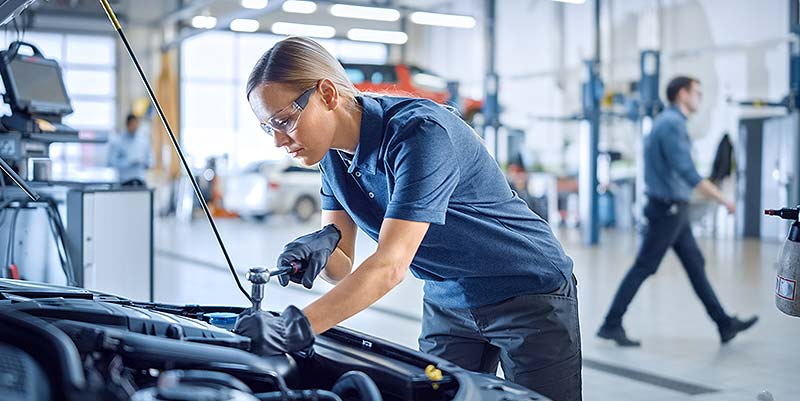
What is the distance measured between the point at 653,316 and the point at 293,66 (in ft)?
13.2

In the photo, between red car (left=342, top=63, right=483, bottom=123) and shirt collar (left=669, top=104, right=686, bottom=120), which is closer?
shirt collar (left=669, top=104, right=686, bottom=120)

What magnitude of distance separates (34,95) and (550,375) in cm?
300

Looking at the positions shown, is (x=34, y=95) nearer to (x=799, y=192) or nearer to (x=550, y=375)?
(x=550, y=375)

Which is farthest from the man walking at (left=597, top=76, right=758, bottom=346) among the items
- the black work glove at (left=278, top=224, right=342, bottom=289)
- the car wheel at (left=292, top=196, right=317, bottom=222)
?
the car wheel at (left=292, top=196, right=317, bottom=222)

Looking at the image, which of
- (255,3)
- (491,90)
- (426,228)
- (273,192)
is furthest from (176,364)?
(273,192)

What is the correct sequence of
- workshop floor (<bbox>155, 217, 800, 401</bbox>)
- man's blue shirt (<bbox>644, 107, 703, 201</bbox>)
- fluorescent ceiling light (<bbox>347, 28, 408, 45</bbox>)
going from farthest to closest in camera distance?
fluorescent ceiling light (<bbox>347, 28, 408, 45</bbox>) < man's blue shirt (<bbox>644, 107, 703, 201</bbox>) < workshop floor (<bbox>155, 217, 800, 401</bbox>)

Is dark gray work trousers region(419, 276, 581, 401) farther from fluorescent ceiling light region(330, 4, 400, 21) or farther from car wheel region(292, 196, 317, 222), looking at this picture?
car wheel region(292, 196, 317, 222)

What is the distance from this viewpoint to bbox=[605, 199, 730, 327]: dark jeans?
4.29 metres

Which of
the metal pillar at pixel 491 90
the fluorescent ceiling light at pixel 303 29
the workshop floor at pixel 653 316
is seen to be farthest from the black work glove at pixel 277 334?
the fluorescent ceiling light at pixel 303 29

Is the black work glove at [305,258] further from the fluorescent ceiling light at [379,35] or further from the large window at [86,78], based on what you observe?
the large window at [86,78]

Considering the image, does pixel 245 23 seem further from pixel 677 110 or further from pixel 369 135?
pixel 369 135

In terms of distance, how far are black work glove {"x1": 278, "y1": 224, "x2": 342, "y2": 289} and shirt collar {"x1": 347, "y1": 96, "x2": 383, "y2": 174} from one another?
0.17 meters

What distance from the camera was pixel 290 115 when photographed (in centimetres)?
156

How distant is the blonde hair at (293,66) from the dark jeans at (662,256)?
9.91 ft
